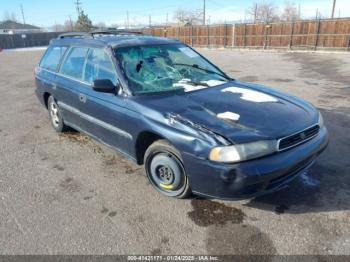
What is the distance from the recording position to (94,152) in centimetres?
449

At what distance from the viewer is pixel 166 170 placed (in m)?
3.14

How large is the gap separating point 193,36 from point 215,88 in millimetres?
30531

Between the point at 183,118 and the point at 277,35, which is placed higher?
the point at 277,35

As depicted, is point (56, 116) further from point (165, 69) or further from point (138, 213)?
point (138, 213)

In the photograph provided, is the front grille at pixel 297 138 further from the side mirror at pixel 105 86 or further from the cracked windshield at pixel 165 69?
the side mirror at pixel 105 86

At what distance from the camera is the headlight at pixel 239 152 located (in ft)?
8.29

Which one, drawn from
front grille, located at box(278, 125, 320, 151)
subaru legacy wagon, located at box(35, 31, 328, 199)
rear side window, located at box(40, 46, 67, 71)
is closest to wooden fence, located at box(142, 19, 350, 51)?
subaru legacy wagon, located at box(35, 31, 328, 199)

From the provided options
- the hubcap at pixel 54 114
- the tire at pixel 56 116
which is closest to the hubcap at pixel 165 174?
the tire at pixel 56 116

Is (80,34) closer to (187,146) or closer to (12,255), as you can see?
(187,146)

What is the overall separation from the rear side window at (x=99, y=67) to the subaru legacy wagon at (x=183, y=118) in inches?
0.5

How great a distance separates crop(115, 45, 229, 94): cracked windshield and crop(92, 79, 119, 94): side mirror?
194 millimetres

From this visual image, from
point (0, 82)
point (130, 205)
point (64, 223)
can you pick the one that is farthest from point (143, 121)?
point (0, 82)

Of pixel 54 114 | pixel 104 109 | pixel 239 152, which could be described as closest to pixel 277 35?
pixel 54 114

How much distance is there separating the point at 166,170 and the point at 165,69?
137cm
